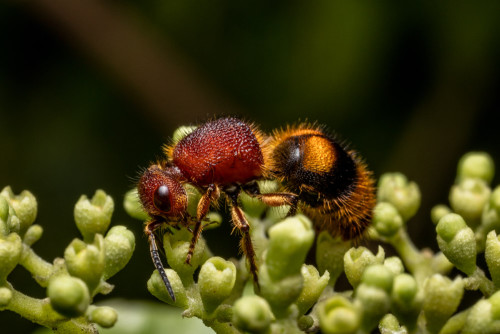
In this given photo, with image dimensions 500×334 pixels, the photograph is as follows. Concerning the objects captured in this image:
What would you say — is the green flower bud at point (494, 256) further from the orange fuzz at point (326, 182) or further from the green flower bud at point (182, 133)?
the green flower bud at point (182, 133)

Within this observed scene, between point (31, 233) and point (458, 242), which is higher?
point (31, 233)

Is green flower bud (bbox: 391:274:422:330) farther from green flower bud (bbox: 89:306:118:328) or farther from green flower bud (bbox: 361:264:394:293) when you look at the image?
green flower bud (bbox: 89:306:118:328)

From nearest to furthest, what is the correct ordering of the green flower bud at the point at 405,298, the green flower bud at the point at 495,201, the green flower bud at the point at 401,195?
the green flower bud at the point at 405,298 → the green flower bud at the point at 495,201 → the green flower bud at the point at 401,195

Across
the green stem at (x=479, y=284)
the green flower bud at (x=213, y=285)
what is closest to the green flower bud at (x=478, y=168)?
the green stem at (x=479, y=284)

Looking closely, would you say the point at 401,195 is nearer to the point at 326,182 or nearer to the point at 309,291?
the point at 326,182

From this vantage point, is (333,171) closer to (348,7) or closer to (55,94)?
(348,7)

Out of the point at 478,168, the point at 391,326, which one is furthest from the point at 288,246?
the point at 478,168
